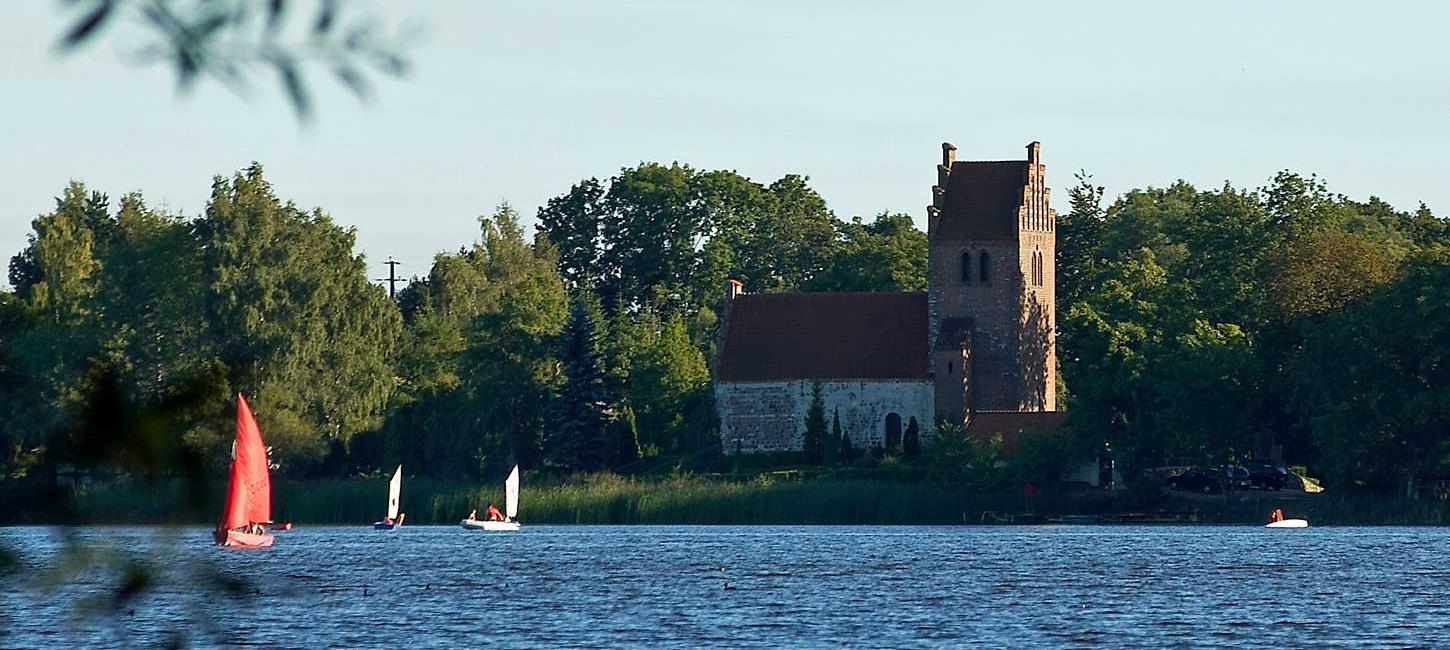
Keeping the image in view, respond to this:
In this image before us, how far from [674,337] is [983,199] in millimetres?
11893

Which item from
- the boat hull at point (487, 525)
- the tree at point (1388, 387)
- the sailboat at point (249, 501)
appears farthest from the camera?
the boat hull at point (487, 525)

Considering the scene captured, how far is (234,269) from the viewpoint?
273 ft

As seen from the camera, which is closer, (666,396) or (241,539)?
(241,539)

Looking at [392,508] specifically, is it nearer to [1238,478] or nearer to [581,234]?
[1238,478]

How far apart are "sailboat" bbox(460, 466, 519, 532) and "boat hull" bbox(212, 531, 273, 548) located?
37.9ft

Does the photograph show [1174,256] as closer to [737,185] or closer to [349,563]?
[737,185]

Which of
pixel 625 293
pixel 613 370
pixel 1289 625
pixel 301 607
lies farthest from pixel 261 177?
pixel 1289 625

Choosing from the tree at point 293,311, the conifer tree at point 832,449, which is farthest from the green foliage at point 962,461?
the tree at point 293,311

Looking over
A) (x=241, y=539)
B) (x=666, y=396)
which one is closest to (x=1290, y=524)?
(x=666, y=396)

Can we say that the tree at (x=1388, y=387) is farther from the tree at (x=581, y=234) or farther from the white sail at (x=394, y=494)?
the tree at (x=581, y=234)

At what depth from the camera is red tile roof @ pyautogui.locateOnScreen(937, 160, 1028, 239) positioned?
282ft

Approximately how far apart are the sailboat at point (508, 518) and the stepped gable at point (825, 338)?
50.6ft

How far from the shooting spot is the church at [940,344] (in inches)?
3337

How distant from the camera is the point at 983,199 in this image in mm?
86688
